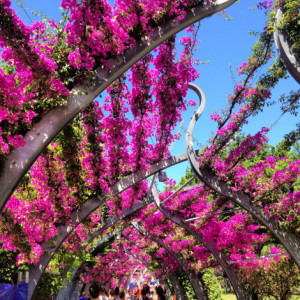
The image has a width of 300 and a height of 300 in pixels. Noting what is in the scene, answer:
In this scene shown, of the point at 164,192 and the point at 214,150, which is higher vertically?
the point at 164,192

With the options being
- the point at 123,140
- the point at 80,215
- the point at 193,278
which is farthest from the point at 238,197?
the point at 193,278

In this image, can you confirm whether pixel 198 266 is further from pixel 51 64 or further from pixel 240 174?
pixel 51 64

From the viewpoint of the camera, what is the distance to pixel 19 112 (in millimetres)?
3342

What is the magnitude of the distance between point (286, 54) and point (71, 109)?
356 cm

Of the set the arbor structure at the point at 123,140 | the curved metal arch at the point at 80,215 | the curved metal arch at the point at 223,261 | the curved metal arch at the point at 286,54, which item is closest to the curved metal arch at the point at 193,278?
the arbor structure at the point at 123,140

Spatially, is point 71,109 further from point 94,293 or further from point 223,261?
point 223,261

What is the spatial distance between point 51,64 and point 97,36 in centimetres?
63

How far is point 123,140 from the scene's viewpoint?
269 inches

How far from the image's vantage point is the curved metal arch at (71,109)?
3.38 meters

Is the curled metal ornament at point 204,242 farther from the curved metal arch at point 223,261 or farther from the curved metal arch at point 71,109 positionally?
the curved metal arch at point 71,109

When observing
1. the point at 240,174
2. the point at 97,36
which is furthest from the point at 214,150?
the point at 97,36

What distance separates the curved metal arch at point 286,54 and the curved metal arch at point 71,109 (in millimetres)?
1706

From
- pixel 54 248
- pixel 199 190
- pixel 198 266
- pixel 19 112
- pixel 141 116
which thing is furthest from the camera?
pixel 198 266

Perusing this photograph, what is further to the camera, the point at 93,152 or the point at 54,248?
the point at 54,248
